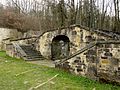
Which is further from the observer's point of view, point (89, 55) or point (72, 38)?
point (72, 38)

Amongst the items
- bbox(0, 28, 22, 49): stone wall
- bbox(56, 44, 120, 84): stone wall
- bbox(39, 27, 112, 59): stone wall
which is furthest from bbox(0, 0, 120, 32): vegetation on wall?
bbox(56, 44, 120, 84): stone wall

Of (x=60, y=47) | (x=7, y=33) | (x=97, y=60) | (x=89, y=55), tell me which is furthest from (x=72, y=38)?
(x=7, y=33)

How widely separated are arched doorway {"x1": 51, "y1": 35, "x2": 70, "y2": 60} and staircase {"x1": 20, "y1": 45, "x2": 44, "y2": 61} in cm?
119

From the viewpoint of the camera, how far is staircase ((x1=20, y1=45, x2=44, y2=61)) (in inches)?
632

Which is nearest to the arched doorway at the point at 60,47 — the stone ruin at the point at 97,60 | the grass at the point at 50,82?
the stone ruin at the point at 97,60

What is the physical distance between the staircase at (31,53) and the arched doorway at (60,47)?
47.0 inches

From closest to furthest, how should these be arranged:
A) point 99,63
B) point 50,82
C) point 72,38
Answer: point 50,82 < point 99,63 < point 72,38

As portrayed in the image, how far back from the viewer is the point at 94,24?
24922 mm

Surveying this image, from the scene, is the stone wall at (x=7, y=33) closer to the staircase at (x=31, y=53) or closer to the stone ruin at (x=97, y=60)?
the staircase at (x=31, y=53)

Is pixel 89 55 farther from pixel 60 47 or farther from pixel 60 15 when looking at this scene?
pixel 60 15

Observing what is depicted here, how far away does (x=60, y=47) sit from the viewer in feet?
60.9

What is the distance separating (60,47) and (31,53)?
281cm

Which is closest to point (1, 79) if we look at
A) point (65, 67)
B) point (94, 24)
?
point (65, 67)

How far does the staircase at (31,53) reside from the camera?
16.0 m
